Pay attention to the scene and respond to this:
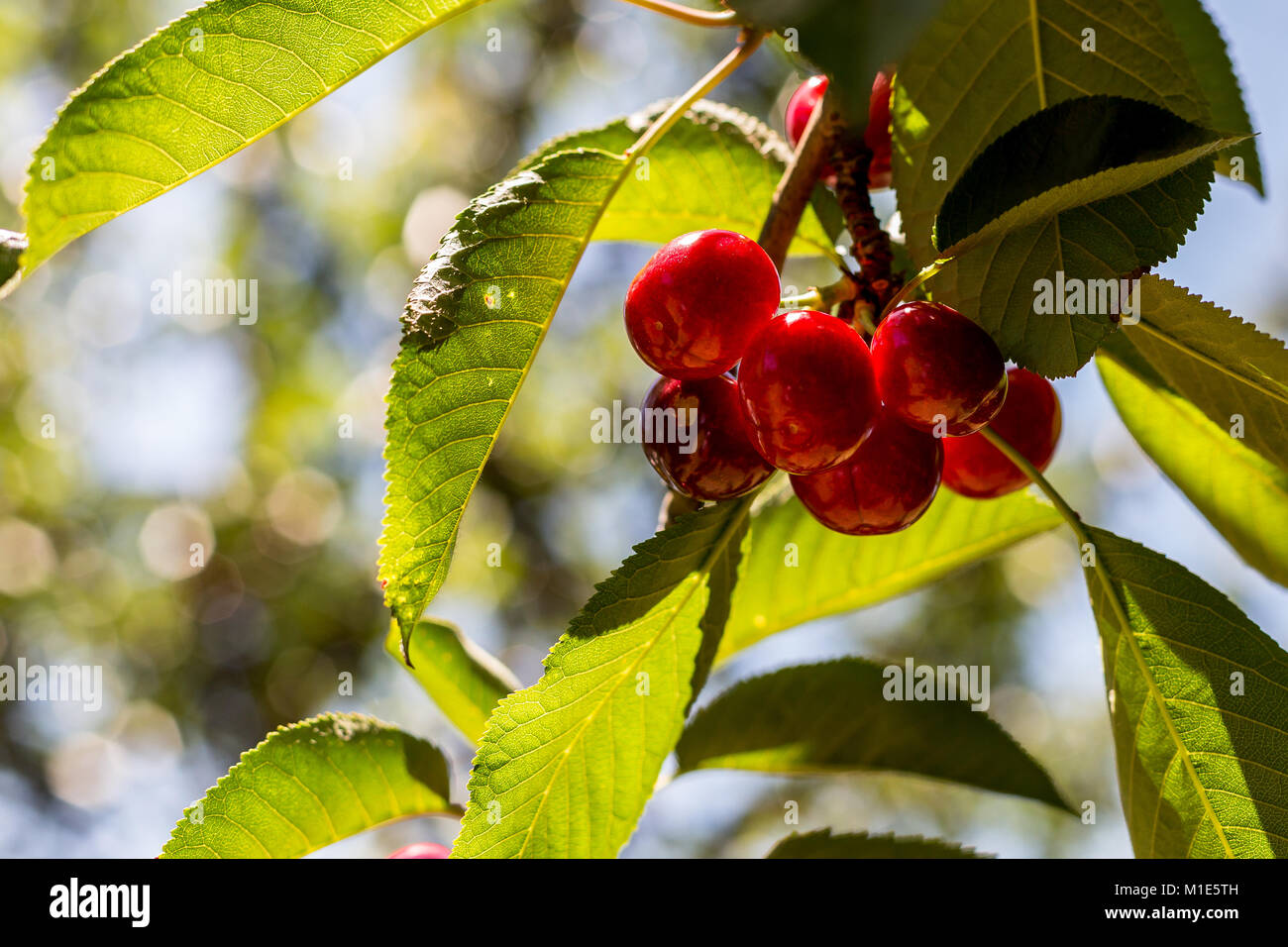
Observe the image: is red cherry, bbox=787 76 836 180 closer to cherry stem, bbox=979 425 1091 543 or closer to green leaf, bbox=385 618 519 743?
cherry stem, bbox=979 425 1091 543

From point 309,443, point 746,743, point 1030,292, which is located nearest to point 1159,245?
point 1030,292

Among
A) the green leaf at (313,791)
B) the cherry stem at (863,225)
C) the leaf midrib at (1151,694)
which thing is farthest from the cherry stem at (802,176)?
the green leaf at (313,791)

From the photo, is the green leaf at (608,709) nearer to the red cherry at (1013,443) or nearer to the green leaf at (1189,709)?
the red cherry at (1013,443)

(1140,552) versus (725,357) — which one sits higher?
(725,357)

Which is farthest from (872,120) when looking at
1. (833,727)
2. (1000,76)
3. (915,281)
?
(833,727)

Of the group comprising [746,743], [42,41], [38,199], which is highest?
[42,41]

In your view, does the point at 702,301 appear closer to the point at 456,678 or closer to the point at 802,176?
the point at 802,176

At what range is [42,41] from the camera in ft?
22.7

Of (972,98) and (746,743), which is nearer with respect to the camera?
(972,98)

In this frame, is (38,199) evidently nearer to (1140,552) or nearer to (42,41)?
(1140,552)

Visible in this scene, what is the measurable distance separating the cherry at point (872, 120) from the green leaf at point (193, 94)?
0.56 m

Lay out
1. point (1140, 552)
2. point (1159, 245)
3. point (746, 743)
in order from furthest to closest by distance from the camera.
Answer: point (746, 743) → point (1140, 552) → point (1159, 245)

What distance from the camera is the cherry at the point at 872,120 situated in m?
1.28
